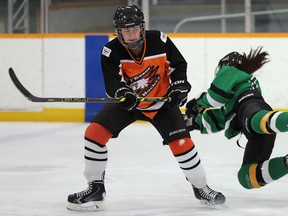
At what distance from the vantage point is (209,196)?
3.06m

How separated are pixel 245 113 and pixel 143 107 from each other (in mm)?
430

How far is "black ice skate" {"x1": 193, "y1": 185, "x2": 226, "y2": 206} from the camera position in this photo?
10.0 ft

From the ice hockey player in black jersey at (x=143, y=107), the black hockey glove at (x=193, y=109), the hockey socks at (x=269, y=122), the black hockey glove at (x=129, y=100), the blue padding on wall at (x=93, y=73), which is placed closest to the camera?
the hockey socks at (x=269, y=122)

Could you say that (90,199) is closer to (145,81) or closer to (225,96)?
(145,81)

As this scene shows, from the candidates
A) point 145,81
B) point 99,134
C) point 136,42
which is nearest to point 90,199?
point 99,134

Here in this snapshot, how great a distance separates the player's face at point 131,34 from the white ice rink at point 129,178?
0.71m

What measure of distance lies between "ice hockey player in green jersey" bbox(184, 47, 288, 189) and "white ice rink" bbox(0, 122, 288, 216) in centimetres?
16

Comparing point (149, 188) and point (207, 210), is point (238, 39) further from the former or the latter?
point (207, 210)

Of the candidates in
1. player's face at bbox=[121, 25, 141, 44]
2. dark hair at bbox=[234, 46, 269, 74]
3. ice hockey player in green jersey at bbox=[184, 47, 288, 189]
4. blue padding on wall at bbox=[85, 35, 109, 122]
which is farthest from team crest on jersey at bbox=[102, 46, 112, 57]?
blue padding on wall at bbox=[85, 35, 109, 122]

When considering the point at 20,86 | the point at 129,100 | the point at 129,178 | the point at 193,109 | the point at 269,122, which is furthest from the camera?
the point at 129,178

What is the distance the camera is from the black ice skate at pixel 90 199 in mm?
3045

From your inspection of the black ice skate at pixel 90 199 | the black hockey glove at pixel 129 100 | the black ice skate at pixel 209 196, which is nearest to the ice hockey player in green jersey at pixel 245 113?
the black ice skate at pixel 209 196

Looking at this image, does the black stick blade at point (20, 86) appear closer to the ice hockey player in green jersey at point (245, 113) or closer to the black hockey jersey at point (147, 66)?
the black hockey jersey at point (147, 66)

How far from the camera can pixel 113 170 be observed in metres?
4.15
